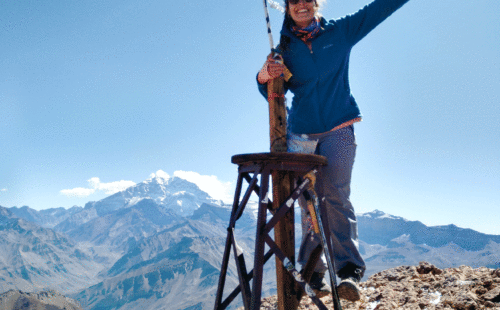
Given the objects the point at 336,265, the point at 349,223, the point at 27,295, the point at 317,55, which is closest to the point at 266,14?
the point at 317,55

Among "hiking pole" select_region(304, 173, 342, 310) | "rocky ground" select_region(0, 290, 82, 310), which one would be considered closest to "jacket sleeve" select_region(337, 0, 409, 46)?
"hiking pole" select_region(304, 173, 342, 310)

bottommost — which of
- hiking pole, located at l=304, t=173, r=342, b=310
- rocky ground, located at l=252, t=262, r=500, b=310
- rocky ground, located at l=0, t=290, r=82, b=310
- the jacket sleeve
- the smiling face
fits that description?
rocky ground, located at l=0, t=290, r=82, b=310

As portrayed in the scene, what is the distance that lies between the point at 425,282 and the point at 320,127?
132 inches

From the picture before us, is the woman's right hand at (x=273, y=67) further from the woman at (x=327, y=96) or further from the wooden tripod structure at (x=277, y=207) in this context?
the wooden tripod structure at (x=277, y=207)

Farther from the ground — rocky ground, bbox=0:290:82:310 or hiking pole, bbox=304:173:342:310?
hiking pole, bbox=304:173:342:310

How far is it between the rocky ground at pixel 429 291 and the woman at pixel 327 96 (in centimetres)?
121

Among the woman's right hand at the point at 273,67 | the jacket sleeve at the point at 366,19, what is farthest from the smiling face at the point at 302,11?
the woman's right hand at the point at 273,67

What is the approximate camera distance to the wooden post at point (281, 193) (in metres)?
3.77

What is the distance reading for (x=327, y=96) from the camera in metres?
4.22

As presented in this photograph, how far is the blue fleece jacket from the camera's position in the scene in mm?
4176

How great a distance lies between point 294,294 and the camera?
12.4 feet

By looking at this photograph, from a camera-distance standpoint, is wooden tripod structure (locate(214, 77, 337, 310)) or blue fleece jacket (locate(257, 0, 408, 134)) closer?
wooden tripod structure (locate(214, 77, 337, 310))

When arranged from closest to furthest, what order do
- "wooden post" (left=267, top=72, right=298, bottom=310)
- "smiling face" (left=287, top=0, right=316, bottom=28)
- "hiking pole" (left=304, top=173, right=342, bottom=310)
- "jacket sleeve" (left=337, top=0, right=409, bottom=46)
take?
"hiking pole" (left=304, top=173, right=342, bottom=310)
"wooden post" (left=267, top=72, right=298, bottom=310)
"jacket sleeve" (left=337, top=0, right=409, bottom=46)
"smiling face" (left=287, top=0, right=316, bottom=28)

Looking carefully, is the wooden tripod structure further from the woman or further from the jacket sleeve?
the jacket sleeve
